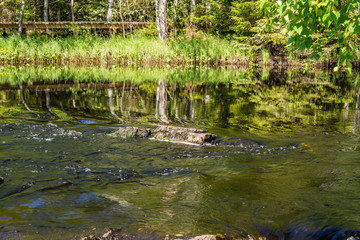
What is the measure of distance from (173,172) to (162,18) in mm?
16013

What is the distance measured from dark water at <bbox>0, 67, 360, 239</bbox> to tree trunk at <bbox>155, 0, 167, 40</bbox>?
11751mm

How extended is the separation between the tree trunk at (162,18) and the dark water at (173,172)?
11.8m

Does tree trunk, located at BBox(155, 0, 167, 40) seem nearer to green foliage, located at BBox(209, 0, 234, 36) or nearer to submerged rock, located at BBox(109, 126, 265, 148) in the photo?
green foliage, located at BBox(209, 0, 234, 36)

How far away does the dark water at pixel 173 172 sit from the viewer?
2.62 m

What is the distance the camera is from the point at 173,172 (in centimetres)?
374

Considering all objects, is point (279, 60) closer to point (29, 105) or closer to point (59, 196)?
point (29, 105)

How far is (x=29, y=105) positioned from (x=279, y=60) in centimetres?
1912

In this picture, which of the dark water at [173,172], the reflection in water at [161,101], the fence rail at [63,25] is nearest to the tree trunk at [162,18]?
the fence rail at [63,25]

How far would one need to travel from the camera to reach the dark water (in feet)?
8.59

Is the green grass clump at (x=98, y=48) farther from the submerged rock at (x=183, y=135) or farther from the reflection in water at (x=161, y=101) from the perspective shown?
the submerged rock at (x=183, y=135)

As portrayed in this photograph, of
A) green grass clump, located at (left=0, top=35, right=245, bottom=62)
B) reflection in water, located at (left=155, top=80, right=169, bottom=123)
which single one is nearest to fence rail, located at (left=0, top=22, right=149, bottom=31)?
green grass clump, located at (left=0, top=35, right=245, bottom=62)

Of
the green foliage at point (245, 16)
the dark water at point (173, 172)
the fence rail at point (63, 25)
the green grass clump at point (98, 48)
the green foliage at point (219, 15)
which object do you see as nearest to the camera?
the dark water at point (173, 172)

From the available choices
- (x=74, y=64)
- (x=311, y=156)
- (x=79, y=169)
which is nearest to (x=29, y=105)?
(x=79, y=169)

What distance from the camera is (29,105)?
7.58 meters
